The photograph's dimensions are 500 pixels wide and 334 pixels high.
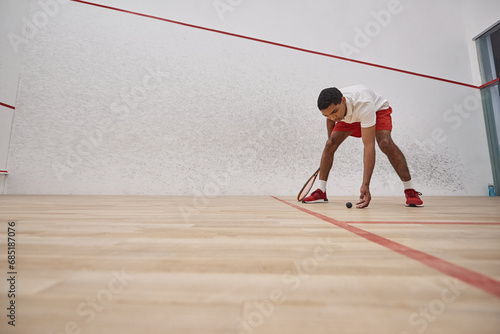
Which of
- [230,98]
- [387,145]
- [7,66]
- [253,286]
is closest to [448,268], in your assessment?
[253,286]

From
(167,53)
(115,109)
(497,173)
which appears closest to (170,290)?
(115,109)

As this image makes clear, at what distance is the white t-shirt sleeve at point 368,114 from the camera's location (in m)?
1.26

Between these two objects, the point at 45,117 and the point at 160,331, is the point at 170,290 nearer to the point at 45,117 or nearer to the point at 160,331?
the point at 160,331

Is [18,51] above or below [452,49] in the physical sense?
above

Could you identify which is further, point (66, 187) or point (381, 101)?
point (66, 187)

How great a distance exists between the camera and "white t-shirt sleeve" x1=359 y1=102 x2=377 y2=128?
126 centimetres

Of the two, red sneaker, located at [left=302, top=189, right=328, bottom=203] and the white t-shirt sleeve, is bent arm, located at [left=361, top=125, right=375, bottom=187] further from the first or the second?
red sneaker, located at [left=302, top=189, right=328, bottom=203]

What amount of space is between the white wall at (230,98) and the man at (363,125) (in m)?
1.44

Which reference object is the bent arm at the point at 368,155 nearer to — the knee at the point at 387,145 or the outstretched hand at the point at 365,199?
the outstretched hand at the point at 365,199

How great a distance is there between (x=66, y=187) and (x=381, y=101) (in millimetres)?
3164

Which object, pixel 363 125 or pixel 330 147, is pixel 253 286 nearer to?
pixel 363 125

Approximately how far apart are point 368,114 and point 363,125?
0.19 ft

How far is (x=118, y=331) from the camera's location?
0.17 metres

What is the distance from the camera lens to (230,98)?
312cm
